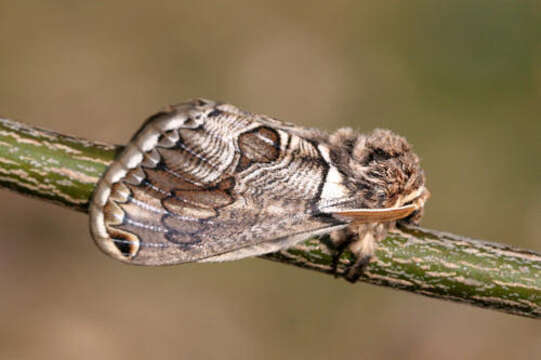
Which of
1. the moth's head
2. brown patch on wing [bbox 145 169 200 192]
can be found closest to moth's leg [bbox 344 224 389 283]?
the moth's head

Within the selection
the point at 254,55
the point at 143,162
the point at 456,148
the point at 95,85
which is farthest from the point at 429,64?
the point at 143,162

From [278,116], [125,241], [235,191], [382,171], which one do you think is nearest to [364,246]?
[382,171]

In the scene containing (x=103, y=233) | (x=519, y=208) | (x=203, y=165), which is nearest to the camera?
(x=103, y=233)

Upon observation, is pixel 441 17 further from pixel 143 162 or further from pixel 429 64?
pixel 143 162

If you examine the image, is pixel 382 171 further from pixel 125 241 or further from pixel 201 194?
pixel 125 241

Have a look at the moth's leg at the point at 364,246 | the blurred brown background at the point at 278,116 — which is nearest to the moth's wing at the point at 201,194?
the moth's leg at the point at 364,246
